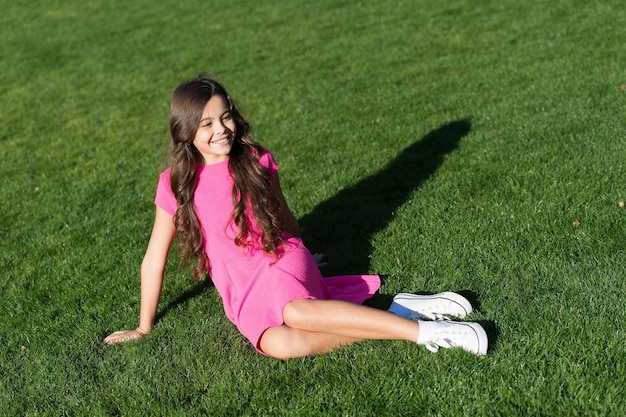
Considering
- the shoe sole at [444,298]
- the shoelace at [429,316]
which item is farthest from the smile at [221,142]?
the shoelace at [429,316]

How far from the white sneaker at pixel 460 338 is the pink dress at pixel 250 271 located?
0.68 metres

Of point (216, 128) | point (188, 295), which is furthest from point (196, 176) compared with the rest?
point (188, 295)

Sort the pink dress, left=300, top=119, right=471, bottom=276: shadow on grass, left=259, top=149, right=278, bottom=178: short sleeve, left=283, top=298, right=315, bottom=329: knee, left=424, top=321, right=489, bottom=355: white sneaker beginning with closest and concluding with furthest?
left=424, top=321, right=489, bottom=355: white sneaker, left=283, top=298, right=315, bottom=329: knee, the pink dress, left=259, top=149, right=278, bottom=178: short sleeve, left=300, top=119, right=471, bottom=276: shadow on grass

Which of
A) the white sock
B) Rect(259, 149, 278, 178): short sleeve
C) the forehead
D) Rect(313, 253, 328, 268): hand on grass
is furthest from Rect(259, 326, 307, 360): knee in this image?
the forehead

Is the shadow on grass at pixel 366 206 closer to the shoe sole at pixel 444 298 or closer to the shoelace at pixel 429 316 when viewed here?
the shoe sole at pixel 444 298

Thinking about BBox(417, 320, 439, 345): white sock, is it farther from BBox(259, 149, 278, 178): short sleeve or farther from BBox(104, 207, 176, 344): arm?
BBox(104, 207, 176, 344): arm

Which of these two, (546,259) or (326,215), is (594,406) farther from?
(326,215)

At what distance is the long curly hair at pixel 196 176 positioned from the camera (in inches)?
155

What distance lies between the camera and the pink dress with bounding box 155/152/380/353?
3811 mm

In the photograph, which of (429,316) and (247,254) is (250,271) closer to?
(247,254)

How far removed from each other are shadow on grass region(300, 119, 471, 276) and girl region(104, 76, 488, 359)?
0.62 m

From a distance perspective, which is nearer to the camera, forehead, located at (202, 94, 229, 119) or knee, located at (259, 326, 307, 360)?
knee, located at (259, 326, 307, 360)

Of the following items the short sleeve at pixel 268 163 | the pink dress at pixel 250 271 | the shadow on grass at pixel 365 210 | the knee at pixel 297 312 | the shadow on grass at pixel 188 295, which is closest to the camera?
the knee at pixel 297 312

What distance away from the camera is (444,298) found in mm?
3938
